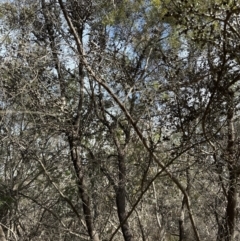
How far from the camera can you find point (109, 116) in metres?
7.44

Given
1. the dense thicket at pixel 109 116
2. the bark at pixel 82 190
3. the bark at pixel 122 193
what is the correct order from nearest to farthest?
1. the dense thicket at pixel 109 116
2. the bark at pixel 82 190
3. the bark at pixel 122 193

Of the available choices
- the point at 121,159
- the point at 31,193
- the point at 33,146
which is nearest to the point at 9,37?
the point at 33,146

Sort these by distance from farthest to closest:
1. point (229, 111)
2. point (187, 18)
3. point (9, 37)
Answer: point (9, 37) < point (229, 111) < point (187, 18)

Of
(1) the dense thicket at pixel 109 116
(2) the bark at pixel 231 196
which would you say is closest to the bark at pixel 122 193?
(1) the dense thicket at pixel 109 116

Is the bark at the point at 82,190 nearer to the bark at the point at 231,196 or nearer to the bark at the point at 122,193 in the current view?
the bark at the point at 122,193

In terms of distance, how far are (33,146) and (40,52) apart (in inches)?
101

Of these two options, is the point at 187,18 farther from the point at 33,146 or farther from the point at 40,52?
the point at 33,146

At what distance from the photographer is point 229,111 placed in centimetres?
453

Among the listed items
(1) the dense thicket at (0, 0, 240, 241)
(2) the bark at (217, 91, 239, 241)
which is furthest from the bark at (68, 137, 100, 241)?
(2) the bark at (217, 91, 239, 241)

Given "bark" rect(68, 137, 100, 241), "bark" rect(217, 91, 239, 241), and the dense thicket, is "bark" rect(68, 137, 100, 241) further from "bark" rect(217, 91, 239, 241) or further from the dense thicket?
"bark" rect(217, 91, 239, 241)

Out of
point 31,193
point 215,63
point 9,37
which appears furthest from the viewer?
point 31,193

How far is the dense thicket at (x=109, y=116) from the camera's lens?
4.52m

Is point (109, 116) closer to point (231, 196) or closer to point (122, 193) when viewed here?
point (122, 193)

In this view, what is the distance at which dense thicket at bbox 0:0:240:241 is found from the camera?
452 centimetres
